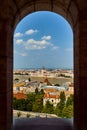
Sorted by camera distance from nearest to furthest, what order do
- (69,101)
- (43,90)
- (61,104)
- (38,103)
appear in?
(69,101) → (61,104) → (43,90) → (38,103)

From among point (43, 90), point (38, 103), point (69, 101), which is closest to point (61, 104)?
point (69, 101)

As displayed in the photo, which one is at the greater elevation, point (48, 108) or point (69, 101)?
point (69, 101)

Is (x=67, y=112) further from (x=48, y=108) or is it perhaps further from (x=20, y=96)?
(x=20, y=96)

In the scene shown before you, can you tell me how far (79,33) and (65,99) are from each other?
180 inches

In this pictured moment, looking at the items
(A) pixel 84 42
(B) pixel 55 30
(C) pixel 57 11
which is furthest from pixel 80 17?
(B) pixel 55 30

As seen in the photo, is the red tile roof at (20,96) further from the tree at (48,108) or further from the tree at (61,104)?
the tree at (61,104)

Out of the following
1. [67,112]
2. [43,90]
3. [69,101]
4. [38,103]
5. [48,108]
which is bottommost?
[67,112]

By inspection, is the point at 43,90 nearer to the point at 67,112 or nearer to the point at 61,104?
the point at 61,104

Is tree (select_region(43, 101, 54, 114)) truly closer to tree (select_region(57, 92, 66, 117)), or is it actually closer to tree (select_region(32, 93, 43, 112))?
tree (select_region(32, 93, 43, 112))

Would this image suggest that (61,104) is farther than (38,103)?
No

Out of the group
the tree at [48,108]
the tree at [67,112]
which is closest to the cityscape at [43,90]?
the tree at [48,108]

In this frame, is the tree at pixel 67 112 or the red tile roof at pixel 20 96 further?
the tree at pixel 67 112

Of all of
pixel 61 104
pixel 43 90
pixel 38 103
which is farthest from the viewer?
pixel 38 103

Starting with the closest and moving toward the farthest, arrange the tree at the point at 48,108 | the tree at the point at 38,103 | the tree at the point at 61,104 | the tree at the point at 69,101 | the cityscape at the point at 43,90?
the tree at the point at 69,101 → the cityscape at the point at 43,90 → the tree at the point at 61,104 → the tree at the point at 48,108 → the tree at the point at 38,103
